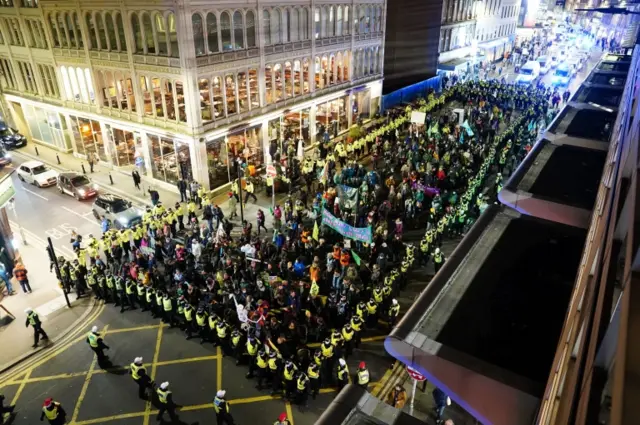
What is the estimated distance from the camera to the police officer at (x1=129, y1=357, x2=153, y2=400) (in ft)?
42.4

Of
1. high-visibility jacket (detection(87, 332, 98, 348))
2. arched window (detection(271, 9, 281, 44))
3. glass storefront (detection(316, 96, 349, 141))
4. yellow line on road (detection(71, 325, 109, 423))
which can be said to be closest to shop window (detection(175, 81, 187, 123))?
arched window (detection(271, 9, 281, 44))

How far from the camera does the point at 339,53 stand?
122 feet

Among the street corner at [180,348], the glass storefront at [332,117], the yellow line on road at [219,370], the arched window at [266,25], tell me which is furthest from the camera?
the glass storefront at [332,117]

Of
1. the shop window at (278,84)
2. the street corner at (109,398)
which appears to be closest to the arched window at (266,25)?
the shop window at (278,84)

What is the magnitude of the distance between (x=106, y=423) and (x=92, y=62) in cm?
2434

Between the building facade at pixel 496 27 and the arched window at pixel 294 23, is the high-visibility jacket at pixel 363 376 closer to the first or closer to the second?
the arched window at pixel 294 23

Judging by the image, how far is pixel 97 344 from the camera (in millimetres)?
14445

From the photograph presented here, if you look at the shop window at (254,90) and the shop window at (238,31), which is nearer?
the shop window at (238,31)

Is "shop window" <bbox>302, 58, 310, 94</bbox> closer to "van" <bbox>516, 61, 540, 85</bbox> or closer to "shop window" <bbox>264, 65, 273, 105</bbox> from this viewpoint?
"shop window" <bbox>264, 65, 273, 105</bbox>

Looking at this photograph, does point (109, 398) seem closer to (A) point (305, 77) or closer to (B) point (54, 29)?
(A) point (305, 77)

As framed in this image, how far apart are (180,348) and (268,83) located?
66.7ft

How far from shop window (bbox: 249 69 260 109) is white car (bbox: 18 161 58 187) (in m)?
13.7

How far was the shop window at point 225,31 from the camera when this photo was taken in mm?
26109

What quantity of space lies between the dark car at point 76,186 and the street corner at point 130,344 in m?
13.5
